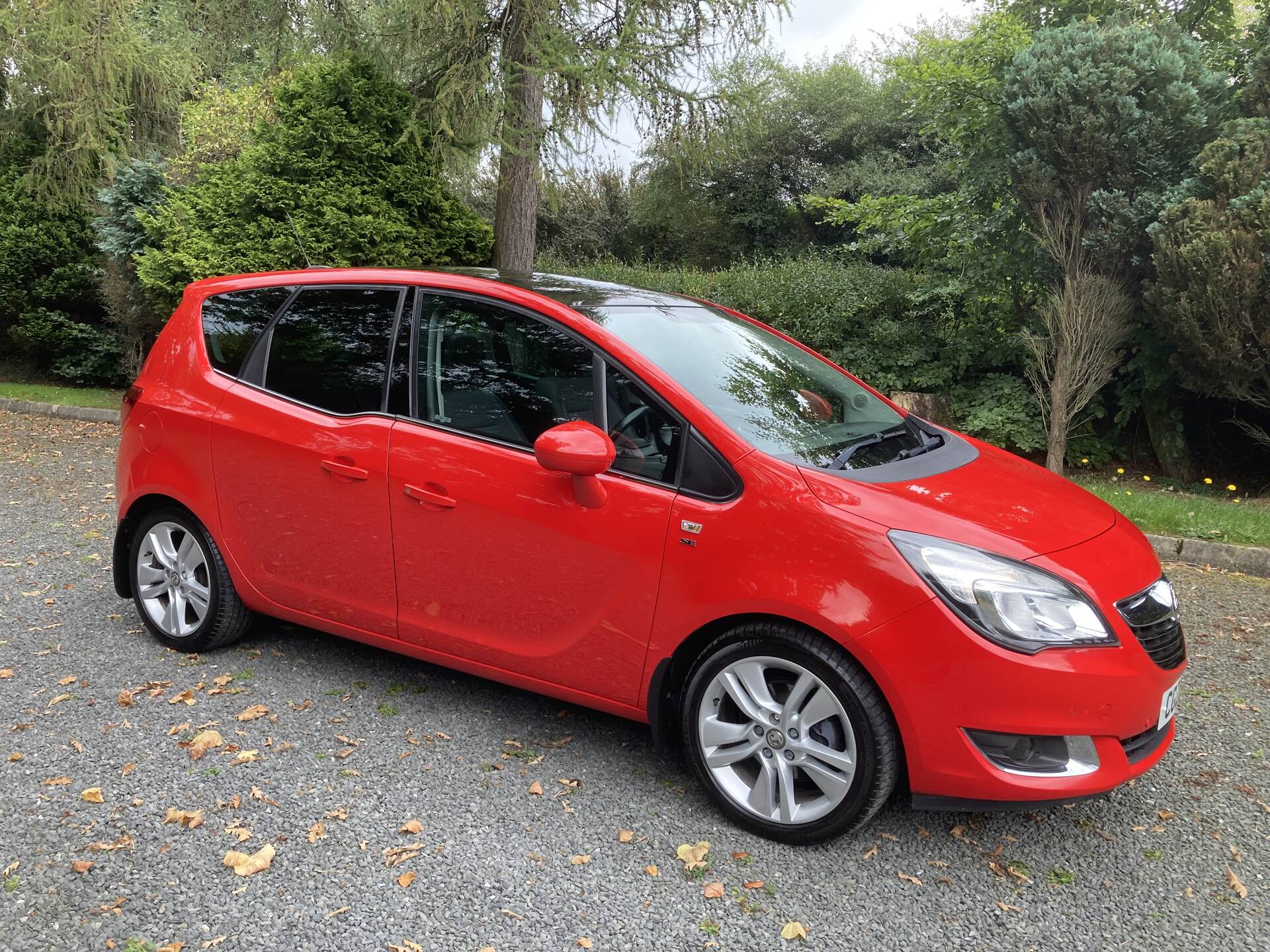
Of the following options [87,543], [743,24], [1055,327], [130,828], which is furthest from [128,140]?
[130,828]

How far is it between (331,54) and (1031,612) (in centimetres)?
1092

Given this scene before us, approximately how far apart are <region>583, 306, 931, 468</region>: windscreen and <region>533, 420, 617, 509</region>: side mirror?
391 mm

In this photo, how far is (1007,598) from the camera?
2.71 meters

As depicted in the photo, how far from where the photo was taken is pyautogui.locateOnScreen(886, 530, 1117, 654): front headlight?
2688 millimetres

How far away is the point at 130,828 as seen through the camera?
299cm

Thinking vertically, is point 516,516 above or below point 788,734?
above

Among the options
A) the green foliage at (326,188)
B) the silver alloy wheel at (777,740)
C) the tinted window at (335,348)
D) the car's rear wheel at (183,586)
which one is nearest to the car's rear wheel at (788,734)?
the silver alloy wheel at (777,740)

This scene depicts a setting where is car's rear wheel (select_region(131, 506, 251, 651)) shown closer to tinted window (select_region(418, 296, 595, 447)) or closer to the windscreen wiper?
tinted window (select_region(418, 296, 595, 447))

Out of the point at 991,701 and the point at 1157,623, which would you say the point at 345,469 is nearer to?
the point at 991,701

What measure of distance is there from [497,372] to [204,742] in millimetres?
1754

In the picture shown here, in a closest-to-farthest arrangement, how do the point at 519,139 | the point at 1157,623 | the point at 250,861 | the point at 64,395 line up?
the point at 250,861
the point at 1157,623
the point at 519,139
the point at 64,395

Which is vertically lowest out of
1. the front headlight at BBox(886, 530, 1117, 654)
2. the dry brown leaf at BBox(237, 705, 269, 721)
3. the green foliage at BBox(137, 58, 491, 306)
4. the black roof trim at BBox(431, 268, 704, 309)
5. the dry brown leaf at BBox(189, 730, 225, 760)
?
the dry brown leaf at BBox(189, 730, 225, 760)

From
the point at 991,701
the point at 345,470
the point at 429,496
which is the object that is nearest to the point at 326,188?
the point at 345,470

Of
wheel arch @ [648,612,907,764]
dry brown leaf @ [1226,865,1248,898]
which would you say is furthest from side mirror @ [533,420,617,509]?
dry brown leaf @ [1226,865,1248,898]
